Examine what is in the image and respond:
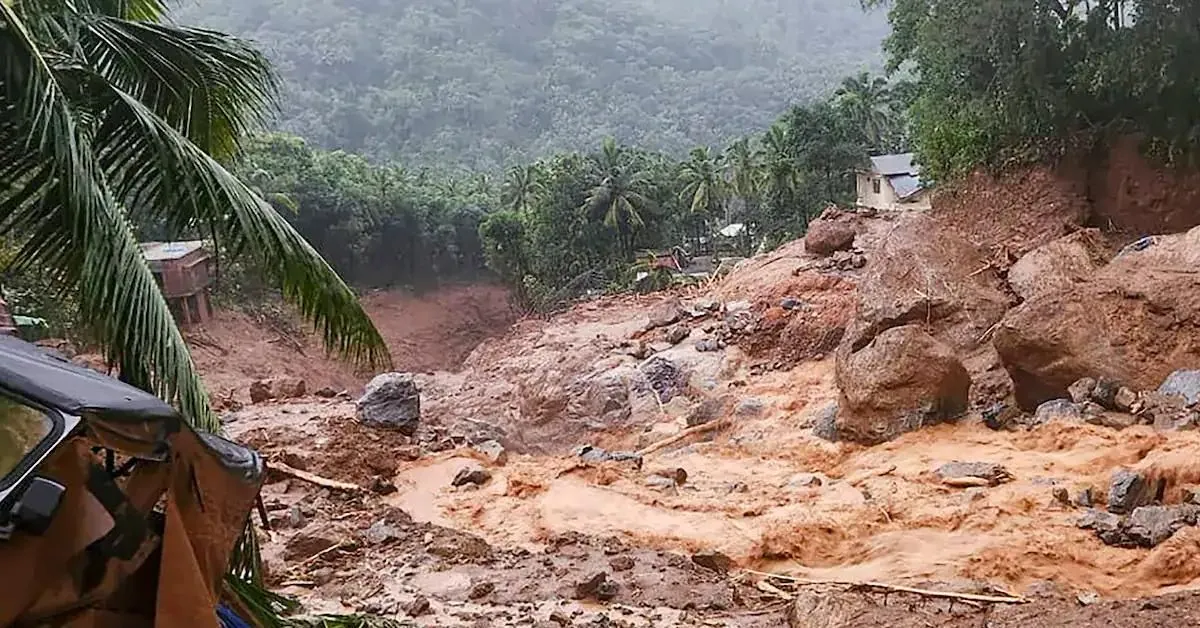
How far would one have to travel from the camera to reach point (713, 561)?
7961mm

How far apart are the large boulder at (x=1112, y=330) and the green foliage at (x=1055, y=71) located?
4.38 metres

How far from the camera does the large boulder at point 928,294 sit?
12.9 meters

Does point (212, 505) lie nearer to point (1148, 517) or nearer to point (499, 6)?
point (1148, 517)

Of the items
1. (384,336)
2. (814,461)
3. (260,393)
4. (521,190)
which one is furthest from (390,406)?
(521,190)

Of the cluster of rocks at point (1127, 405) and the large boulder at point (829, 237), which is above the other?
the large boulder at point (829, 237)

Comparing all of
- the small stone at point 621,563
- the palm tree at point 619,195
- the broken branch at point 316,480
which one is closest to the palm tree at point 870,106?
the palm tree at point 619,195

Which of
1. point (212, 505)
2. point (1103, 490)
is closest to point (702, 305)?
point (1103, 490)

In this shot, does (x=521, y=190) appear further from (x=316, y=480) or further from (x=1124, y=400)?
(x=1124, y=400)

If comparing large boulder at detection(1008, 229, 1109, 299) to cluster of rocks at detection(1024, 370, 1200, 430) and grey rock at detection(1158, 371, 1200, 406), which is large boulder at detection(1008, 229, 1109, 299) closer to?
cluster of rocks at detection(1024, 370, 1200, 430)

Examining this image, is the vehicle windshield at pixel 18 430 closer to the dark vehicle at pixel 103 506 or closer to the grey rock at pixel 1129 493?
the dark vehicle at pixel 103 506

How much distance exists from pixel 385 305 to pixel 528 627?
2906cm

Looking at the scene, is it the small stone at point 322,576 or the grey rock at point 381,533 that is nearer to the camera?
the small stone at point 322,576

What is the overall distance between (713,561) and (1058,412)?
4.77 meters

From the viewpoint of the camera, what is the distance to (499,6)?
84.3 metres
